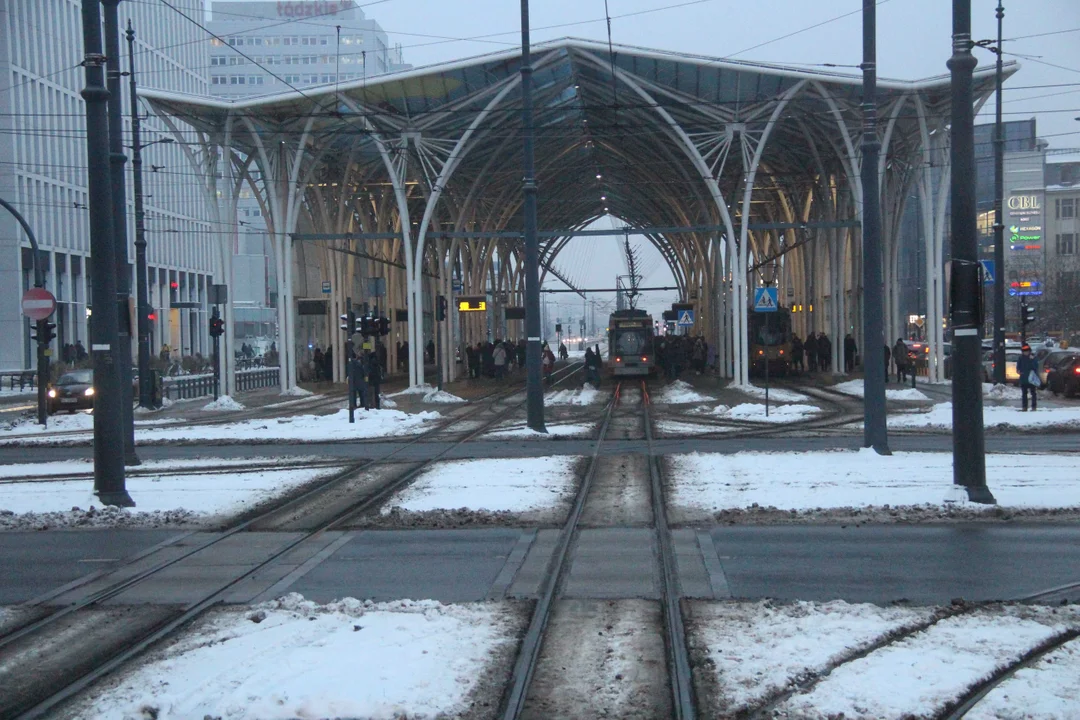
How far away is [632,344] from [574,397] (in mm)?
17215

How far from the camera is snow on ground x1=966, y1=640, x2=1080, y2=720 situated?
6.01m

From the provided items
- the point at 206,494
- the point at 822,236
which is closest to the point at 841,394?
the point at 822,236

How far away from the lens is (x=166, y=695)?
642 cm

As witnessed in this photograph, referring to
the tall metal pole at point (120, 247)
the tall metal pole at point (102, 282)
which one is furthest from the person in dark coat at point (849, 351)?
the tall metal pole at point (102, 282)

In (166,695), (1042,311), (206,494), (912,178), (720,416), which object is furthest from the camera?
(1042,311)

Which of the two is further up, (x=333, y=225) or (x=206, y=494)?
(x=333, y=225)

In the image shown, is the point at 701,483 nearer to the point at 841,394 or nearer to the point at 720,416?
the point at 720,416

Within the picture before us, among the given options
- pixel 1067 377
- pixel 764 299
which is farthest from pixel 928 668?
pixel 1067 377

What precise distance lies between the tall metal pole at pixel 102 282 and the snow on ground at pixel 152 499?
1.54ft

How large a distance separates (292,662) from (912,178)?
1723 inches

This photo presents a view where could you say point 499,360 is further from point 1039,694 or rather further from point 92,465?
point 1039,694

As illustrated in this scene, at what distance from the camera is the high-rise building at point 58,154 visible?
6669 centimetres

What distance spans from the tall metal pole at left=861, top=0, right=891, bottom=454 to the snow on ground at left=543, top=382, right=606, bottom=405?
20.1 m

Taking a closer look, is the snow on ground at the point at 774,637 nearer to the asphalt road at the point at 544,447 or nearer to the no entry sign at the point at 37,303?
the asphalt road at the point at 544,447
